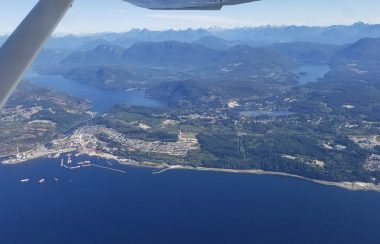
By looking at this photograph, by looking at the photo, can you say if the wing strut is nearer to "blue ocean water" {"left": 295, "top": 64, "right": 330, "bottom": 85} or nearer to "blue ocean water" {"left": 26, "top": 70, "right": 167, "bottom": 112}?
"blue ocean water" {"left": 26, "top": 70, "right": 167, "bottom": 112}

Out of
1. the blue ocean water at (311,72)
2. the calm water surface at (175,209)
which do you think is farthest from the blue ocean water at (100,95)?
the blue ocean water at (311,72)

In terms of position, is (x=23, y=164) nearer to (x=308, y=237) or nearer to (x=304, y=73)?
(x=308, y=237)

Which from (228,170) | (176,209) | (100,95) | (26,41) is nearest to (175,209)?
(176,209)

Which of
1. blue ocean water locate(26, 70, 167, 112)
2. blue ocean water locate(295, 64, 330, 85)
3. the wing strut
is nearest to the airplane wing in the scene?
the wing strut

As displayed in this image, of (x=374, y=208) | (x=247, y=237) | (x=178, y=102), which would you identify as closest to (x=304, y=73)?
(x=178, y=102)

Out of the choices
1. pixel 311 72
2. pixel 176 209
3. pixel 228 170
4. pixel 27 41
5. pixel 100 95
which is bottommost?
pixel 100 95

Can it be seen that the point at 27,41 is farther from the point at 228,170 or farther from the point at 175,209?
the point at 228,170

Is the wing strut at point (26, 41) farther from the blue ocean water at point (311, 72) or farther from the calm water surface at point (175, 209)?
the blue ocean water at point (311, 72)
